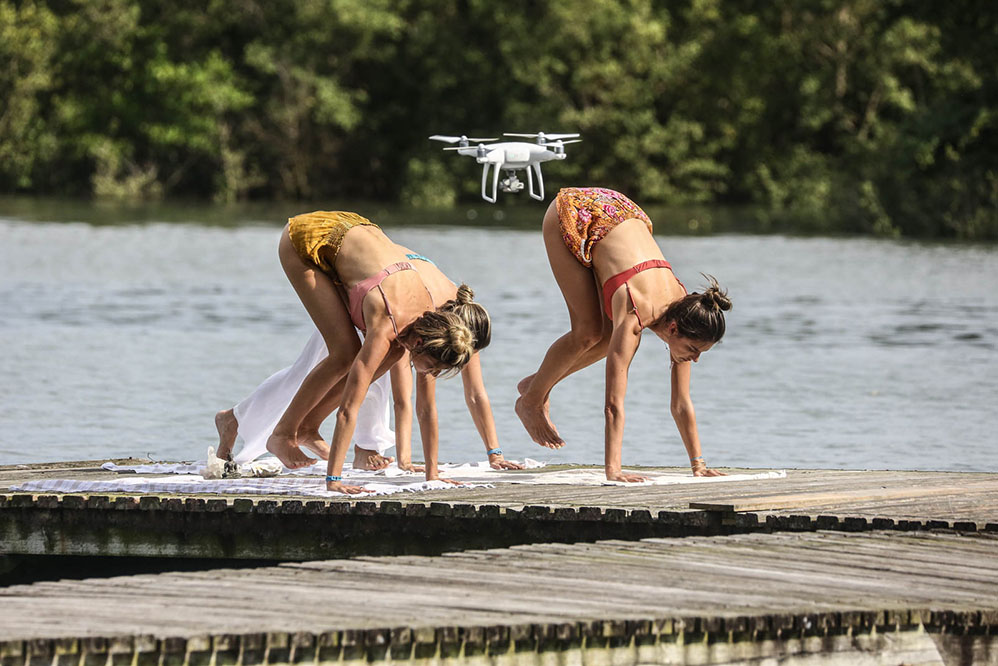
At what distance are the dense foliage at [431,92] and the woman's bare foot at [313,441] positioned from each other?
4560cm

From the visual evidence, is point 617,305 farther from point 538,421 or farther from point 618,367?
point 538,421

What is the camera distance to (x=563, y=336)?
9977 millimetres

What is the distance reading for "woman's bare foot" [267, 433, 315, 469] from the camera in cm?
987

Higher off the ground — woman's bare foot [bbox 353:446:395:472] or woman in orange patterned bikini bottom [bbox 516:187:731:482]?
woman in orange patterned bikini bottom [bbox 516:187:731:482]

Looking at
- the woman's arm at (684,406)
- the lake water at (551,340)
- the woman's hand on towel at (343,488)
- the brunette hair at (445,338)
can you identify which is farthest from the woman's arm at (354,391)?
the lake water at (551,340)

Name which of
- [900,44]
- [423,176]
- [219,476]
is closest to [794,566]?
[219,476]

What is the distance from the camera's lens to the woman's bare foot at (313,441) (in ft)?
33.0

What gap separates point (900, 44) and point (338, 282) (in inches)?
1906

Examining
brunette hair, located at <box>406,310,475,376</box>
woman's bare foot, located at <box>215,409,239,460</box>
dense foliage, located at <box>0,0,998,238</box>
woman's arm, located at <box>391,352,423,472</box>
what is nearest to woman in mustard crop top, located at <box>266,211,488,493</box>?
brunette hair, located at <box>406,310,475,376</box>

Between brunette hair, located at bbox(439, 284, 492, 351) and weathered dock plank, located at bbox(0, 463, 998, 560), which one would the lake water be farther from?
brunette hair, located at bbox(439, 284, 492, 351)

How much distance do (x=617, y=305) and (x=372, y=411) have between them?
1.76 metres

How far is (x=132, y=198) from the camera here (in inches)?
2495

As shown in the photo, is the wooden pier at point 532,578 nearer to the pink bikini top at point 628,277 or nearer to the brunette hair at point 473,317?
the brunette hair at point 473,317

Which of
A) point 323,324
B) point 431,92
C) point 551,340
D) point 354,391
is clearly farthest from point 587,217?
point 431,92
